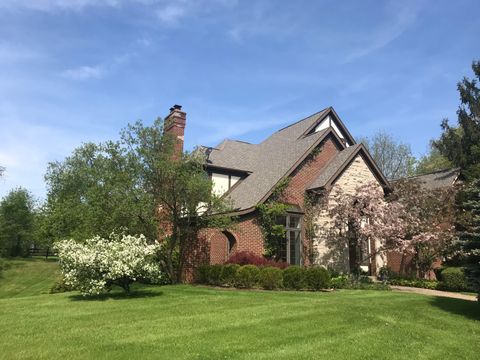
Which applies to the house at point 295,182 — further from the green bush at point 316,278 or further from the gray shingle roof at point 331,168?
the green bush at point 316,278

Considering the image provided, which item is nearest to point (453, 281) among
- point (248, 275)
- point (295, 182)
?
point (295, 182)

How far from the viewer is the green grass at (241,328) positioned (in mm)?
7410

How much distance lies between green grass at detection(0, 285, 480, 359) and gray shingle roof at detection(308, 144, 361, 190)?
8423mm

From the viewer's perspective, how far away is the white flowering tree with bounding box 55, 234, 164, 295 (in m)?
13.4

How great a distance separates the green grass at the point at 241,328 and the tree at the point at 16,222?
3568 cm

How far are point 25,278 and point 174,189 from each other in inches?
801

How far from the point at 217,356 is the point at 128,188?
11398 mm

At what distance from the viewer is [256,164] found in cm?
Answer: 2602

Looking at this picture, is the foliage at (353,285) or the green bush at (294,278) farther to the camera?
the foliage at (353,285)

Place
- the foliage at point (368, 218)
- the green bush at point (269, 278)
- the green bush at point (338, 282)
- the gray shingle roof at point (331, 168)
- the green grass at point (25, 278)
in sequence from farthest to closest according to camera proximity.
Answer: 1. the green grass at point (25, 278)
2. the gray shingle roof at point (331, 168)
3. the foliage at point (368, 218)
4. the green bush at point (338, 282)
5. the green bush at point (269, 278)

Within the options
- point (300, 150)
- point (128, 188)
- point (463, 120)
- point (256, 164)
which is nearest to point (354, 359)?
point (128, 188)

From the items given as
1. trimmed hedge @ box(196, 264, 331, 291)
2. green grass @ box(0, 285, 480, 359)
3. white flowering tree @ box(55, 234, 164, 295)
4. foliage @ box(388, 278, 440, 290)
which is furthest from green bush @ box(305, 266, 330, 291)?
foliage @ box(388, 278, 440, 290)

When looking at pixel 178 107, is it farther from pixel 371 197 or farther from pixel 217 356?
pixel 217 356

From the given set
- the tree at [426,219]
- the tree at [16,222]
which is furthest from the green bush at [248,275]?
the tree at [16,222]
